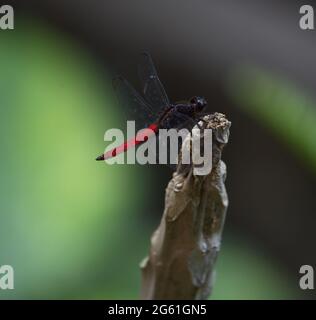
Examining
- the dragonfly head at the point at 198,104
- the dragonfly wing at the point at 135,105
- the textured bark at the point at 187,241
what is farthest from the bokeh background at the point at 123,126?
the textured bark at the point at 187,241

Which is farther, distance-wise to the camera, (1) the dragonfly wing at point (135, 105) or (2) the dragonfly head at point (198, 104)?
(1) the dragonfly wing at point (135, 105)

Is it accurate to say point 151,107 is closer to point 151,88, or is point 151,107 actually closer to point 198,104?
point 151,88

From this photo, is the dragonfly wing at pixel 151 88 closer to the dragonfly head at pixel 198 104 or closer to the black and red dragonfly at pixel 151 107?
the black and red dragonfly at pixel 151 107

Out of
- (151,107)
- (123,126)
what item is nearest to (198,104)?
(151,107)

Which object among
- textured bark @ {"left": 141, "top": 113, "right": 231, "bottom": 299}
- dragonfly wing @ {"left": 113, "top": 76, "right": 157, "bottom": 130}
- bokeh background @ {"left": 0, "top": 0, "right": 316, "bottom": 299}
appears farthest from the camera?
bokeh background @ {"left": 0, "top": 0, "right": 316, "bottom": 299}

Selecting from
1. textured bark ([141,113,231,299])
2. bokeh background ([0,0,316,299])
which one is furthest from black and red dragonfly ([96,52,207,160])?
textured bark ([141,113,231,299])

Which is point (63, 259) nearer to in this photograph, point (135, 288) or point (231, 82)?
point (135, 288)

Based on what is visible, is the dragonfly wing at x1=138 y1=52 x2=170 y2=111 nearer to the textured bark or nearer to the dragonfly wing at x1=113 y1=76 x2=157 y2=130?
the dragonfly wing at x1=113 y1=76 x2=157 y2=130

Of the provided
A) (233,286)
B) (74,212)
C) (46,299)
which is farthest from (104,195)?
(233,286)

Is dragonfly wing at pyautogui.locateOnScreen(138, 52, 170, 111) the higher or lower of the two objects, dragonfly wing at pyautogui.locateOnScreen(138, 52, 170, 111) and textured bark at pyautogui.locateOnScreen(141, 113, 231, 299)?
the higher
